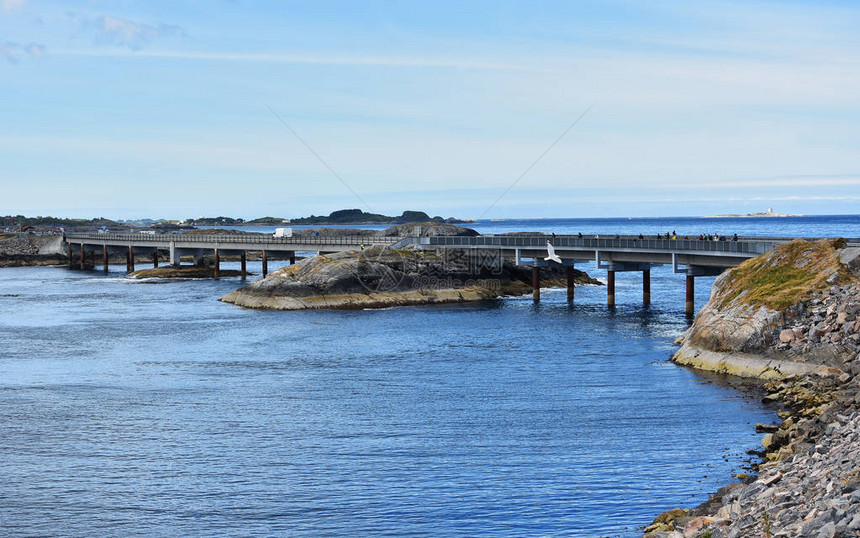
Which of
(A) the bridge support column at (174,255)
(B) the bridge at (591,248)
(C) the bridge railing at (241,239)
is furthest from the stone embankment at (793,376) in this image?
(A) the bridge support column at (174,255)

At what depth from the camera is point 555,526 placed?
2780cm

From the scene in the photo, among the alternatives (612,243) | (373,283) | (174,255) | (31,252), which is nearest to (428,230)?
(174,255)

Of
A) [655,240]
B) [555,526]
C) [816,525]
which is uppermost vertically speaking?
[655,240]

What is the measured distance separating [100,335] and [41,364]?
577 inches

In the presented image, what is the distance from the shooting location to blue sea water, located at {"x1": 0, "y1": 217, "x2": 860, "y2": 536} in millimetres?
29594

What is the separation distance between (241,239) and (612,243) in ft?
214

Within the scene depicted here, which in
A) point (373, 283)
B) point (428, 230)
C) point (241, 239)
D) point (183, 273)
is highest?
point (428, 230)

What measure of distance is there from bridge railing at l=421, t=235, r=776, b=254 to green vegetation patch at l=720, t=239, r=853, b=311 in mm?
10679

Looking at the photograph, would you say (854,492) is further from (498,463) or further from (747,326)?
(747,326)

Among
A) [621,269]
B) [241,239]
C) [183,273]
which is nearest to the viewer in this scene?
[621,269]

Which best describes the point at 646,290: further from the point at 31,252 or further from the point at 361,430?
the point at 31,252

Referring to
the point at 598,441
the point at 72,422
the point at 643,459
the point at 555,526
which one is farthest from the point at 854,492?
the point at 72,422

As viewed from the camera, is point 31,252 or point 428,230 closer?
point 428,230

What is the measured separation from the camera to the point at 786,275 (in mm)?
56562
